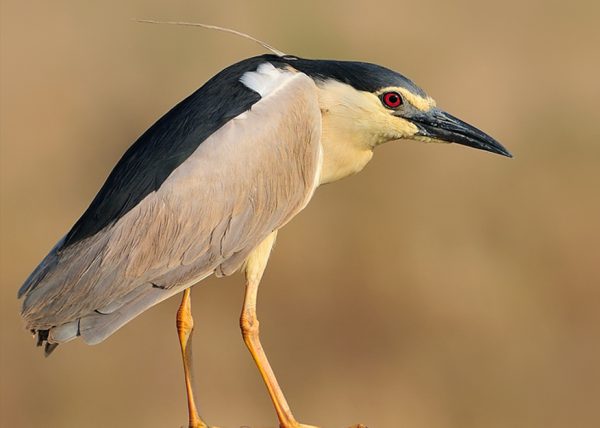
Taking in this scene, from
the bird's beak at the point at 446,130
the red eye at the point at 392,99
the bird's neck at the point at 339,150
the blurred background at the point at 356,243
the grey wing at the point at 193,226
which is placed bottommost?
the blurred background at the point at 356,243

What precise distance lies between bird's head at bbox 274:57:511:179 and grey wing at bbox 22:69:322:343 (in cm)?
12

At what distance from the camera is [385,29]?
9773 millimetres

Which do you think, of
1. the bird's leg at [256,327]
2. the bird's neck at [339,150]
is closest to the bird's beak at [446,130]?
the bird's neck at [339,150]

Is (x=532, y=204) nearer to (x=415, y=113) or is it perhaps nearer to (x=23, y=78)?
(x=23, y=78)

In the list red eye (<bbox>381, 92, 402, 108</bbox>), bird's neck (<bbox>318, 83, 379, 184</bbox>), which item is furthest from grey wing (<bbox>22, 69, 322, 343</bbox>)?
red eye (<bbox>381, 92, 402, 108</bbox>)

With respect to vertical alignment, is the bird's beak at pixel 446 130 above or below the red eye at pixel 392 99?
below

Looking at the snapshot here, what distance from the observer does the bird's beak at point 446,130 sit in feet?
16.9

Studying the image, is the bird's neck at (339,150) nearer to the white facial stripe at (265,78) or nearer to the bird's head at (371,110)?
the bird's head at (371,110)

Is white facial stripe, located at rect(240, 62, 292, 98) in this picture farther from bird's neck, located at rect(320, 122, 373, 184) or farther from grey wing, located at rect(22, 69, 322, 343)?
bird's neck, located at rect(320, 122, 373, 184)

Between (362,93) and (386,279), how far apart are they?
3.63 meters

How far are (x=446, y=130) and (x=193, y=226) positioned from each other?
3.34ft

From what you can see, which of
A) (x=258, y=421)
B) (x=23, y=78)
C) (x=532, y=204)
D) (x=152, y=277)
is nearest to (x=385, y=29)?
(x=532, y=204)

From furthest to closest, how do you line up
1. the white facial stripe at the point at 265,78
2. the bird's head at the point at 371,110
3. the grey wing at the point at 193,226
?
the bird's head at the point at 371,110
the white facial stripe at the point at 265,78
the grey wing at the point at 193,226

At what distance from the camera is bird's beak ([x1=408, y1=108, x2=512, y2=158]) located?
5141mm
